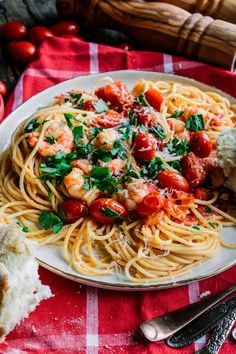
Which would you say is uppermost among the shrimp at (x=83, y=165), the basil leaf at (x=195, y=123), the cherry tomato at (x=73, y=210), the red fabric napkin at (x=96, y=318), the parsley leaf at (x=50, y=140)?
the basil leaf at (x=195, y=123)

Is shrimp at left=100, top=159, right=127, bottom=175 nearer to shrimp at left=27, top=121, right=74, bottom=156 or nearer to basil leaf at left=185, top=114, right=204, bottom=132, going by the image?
shrimp at left=27, top=121, right=74, bottom=156

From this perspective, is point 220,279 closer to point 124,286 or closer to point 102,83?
point 124,286

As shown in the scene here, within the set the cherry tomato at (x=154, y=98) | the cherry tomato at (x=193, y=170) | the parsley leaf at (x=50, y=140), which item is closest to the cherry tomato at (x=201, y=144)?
the cherry tomato at (x=193, y=170)

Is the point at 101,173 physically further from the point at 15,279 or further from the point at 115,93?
the point at 15,279

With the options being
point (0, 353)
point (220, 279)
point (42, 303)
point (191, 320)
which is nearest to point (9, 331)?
point (0, 353)

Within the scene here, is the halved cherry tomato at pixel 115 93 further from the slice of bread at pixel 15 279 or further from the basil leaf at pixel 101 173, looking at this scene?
the slice of bread at pixel 15 279
